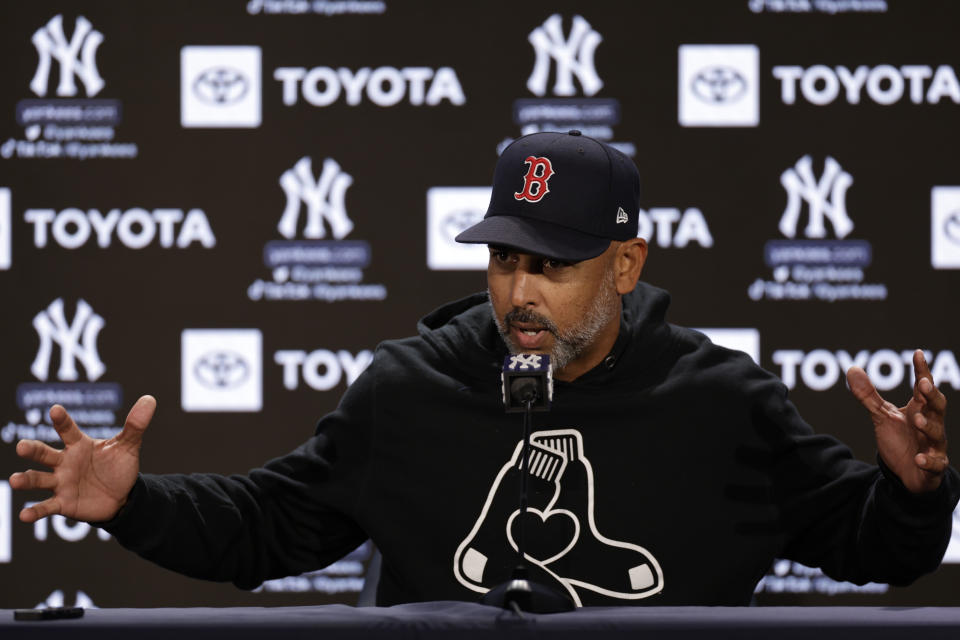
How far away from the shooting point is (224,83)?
3.52 m

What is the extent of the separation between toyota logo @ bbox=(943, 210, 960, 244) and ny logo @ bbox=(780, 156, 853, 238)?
11.4 inches

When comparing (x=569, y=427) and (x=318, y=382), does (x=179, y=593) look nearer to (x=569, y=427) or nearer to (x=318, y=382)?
(x=318, y=382)

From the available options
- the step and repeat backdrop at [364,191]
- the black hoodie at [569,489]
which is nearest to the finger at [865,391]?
the black hoodie at [569,489]

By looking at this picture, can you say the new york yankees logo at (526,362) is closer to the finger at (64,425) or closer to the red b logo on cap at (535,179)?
the red b logo on cap at (535,179)

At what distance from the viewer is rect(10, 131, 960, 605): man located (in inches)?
74.9

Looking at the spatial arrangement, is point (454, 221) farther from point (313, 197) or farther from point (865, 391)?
point (865, 391)

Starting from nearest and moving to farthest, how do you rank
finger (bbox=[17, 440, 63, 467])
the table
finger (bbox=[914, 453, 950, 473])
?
1. the table
2. finger (bbox=[17, 440, 63, 467])
3. finger (bbox=[914, 453, 950, 473])

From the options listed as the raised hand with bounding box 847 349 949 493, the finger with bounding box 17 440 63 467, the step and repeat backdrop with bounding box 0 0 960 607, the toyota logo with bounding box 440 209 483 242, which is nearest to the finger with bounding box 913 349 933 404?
the raised hand with bounding box 847 349 949 493

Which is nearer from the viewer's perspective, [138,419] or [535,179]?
[138,419]

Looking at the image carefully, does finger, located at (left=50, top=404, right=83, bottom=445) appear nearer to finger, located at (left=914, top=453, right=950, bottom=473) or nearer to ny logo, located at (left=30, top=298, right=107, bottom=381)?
finger, located at (left=914, top=453, right=950, bottom=473)

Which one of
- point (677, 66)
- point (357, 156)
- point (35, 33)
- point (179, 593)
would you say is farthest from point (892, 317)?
point (35, 33)

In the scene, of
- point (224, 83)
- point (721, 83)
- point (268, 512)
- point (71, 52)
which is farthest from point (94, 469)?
point (721, 83)

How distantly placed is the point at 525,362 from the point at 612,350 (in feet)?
1.68

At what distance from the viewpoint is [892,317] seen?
11.4 ft
